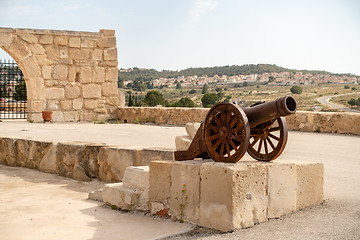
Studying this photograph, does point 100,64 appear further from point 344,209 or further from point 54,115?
point 344,209

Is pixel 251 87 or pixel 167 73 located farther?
pixel 167 73

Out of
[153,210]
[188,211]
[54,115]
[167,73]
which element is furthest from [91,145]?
[167,73]

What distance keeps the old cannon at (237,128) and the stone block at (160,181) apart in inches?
16.3

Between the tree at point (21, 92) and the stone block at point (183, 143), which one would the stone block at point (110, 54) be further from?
the stone block at point (183, 143)

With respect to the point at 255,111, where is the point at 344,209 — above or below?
below

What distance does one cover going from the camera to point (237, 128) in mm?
4363

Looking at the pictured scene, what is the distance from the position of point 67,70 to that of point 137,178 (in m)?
9.35

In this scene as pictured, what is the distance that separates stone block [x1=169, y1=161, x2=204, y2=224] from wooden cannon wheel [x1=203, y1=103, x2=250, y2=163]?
0.25 meters

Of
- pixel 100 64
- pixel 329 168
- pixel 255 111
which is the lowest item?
pixel 329 168

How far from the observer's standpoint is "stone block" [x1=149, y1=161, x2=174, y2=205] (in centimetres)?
484

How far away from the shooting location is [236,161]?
4.35m

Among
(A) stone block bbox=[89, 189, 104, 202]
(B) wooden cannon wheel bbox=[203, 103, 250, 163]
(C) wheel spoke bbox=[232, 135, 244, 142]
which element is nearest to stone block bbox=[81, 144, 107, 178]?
(A) stone block bbox=[89, 189, 104, 202]

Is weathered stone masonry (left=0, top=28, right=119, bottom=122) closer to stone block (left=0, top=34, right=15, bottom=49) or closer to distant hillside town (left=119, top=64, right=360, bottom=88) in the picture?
stone block (left=0, top=34, right=15, bottom=49)

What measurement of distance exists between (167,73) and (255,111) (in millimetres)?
58526
